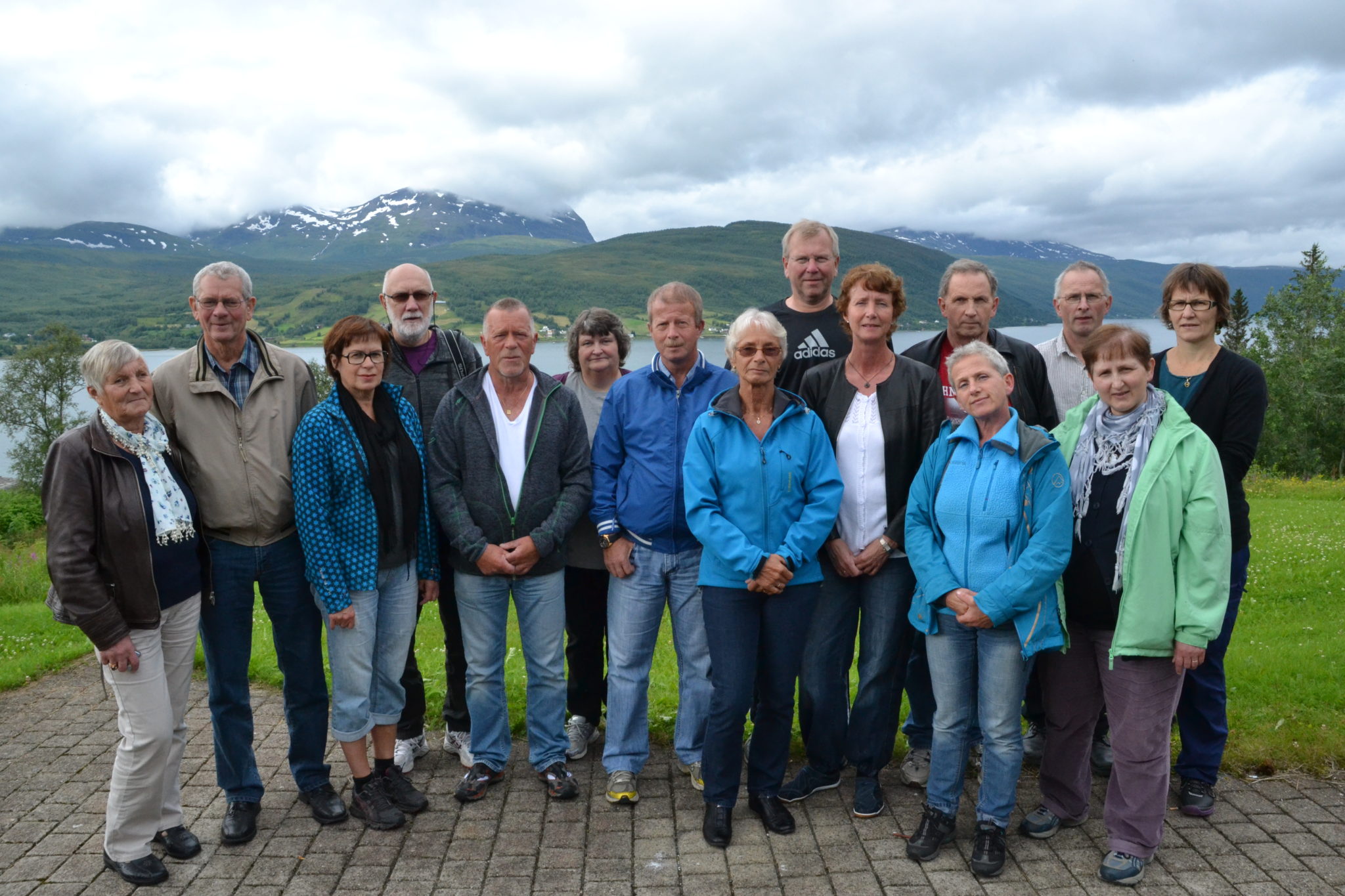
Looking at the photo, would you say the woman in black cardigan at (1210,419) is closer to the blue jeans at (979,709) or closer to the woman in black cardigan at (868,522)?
the blue jeans at (979,709)

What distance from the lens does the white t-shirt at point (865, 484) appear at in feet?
13.7

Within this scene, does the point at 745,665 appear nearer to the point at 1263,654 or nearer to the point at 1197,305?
the point at 1197,305

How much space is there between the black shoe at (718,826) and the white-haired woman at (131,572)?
2.41m

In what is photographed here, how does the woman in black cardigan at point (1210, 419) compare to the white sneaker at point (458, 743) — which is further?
the white sneaker at point (458, 743)

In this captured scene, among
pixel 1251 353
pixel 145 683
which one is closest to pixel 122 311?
pixel 1251 353

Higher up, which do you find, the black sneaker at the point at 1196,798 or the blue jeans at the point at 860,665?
the blue jeans at the point at 860,665

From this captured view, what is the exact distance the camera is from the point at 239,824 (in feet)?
13.6

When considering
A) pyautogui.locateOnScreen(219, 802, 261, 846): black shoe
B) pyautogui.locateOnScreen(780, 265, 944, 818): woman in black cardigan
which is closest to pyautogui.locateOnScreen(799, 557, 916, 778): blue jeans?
pyautogui.locateOnScreen(780, 265, 944, 818): woman in black cardigan

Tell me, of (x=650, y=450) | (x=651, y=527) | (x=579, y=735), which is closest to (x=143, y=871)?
(x=579, y=735)

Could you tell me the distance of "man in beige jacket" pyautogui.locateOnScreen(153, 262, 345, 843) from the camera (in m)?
4.11

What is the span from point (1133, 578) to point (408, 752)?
387 cm

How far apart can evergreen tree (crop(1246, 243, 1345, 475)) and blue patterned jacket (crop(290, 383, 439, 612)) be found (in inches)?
1829

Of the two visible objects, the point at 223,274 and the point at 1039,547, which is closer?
the point at 1039,547

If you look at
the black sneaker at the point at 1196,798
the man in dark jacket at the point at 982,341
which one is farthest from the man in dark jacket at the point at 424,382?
the black sneaker at the point at 1196,798
